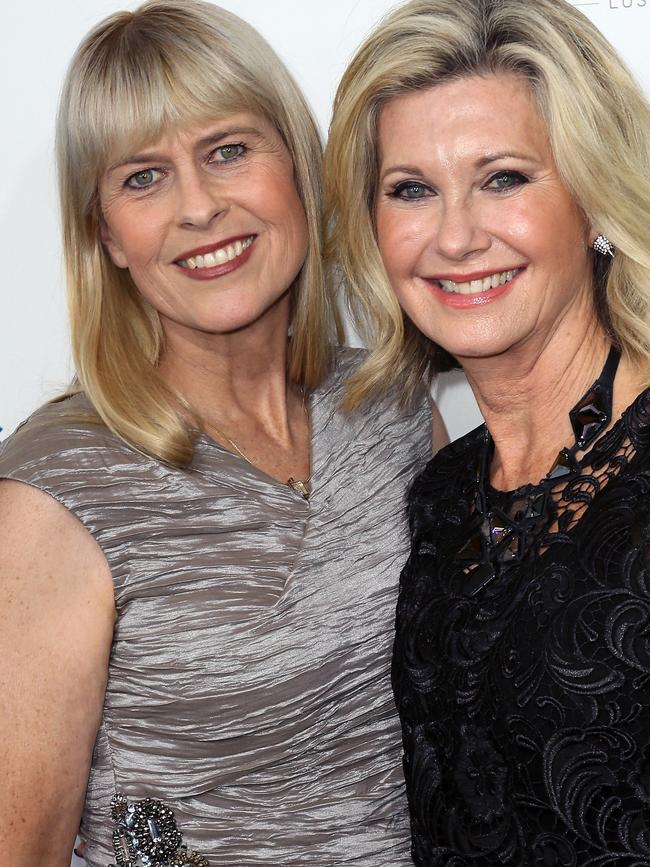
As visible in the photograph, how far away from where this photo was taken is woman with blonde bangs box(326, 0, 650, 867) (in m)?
1.38

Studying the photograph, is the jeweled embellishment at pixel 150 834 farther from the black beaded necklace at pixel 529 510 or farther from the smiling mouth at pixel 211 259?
the smiling mouth at pixel 211 259

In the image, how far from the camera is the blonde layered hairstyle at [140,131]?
186 cm

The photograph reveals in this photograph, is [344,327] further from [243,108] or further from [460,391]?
[243,108]

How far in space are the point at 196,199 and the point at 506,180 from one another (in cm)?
50

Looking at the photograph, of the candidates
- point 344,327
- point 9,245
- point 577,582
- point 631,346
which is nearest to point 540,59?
point 631,346

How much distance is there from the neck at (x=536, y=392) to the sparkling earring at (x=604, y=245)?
0.10 metres

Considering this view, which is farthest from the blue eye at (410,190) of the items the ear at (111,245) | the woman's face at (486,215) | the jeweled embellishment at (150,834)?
the jeweled embellishment at (150,834)

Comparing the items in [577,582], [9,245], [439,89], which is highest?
[439,89]

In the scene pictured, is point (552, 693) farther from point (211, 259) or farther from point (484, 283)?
point (211, 259)

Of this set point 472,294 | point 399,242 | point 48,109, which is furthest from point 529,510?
point 48,109

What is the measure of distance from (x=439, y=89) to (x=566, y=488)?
1.93ft

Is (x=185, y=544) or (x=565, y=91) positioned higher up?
(x=565, y=91)

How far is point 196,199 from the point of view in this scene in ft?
6.17

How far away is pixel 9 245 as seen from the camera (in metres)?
2.46
